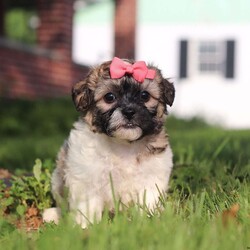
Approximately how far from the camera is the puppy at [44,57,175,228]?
504cm

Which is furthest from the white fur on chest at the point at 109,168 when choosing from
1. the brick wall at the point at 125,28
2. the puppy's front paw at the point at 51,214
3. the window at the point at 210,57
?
the window at the point at 210,57

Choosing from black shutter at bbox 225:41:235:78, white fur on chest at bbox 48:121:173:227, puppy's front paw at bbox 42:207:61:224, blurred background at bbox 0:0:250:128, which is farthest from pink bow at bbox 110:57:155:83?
black shutter at bbox 225:41:235:78

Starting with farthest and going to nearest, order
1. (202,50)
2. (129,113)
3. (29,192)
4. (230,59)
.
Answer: (202,50), (230,59), (29,192), (129,113)

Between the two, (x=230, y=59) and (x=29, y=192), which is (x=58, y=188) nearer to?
(x=29, y=192)

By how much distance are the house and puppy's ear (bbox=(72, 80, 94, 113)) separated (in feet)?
65.5

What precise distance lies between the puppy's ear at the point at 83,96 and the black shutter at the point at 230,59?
68.5ft

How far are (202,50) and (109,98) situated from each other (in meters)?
22.0

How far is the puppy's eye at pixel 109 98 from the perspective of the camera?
5.18m

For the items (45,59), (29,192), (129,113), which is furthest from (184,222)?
(45,59)

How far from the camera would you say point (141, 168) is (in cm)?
518

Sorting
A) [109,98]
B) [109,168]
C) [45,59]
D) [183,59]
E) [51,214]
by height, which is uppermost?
[109,98]

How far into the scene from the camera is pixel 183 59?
25.9 meters

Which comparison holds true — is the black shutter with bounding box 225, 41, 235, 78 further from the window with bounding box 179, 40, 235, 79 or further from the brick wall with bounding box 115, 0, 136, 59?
the brick wall with bounding box 115, 0, 136, 59

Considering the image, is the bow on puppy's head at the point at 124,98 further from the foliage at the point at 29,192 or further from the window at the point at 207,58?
the window at the point at 207,58
